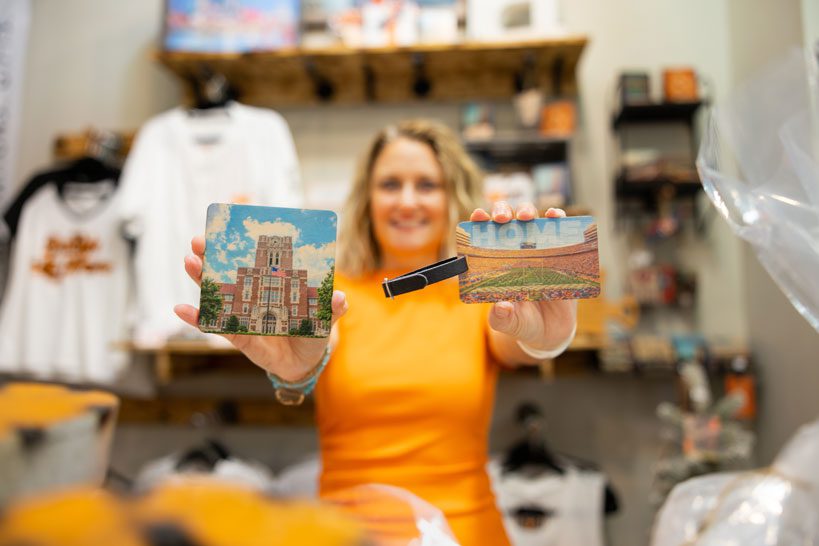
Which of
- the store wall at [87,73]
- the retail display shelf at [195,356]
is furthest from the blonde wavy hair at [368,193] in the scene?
the store wall at [87,73]

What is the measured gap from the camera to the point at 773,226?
28.9 inches

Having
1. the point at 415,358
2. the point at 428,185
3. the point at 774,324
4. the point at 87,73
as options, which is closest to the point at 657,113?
the point at 774,324

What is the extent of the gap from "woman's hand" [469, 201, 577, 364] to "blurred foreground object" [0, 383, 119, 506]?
0.44 meters

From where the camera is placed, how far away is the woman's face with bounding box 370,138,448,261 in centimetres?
105

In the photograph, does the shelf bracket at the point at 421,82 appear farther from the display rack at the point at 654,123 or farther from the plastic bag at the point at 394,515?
the plastic bag at the point at 394,515

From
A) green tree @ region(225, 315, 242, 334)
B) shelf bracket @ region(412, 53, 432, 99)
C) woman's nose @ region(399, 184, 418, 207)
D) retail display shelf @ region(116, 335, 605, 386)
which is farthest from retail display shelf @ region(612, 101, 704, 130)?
green tree @ region(225, 315, 242, 334)

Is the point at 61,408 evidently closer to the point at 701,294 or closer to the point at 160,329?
the point at 160,329

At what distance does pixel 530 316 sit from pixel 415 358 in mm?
299

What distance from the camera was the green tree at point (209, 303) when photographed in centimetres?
64

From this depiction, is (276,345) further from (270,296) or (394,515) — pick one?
(394,515)

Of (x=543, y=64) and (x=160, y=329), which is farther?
(x=543, y=64)

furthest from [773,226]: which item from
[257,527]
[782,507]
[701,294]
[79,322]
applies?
[79,322]

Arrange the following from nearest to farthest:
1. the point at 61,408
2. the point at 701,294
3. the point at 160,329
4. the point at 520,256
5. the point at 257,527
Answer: the point at 257,527, the point at 61,408, the point at 520,256, the point at 160,329, the point at 701,294

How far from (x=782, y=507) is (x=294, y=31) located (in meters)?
2.05
